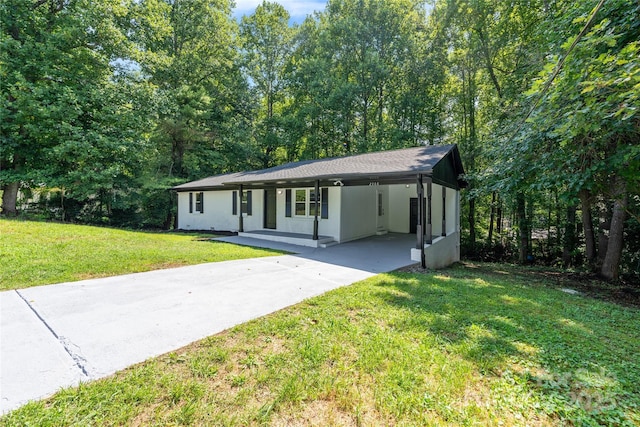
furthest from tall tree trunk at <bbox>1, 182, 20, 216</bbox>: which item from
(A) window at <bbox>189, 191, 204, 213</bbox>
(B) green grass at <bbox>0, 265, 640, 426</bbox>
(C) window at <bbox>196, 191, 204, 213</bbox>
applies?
(B) green grass at <bbox>0, 265, 640, 426</bbox>

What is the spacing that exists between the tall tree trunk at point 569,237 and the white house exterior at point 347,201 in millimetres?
5034

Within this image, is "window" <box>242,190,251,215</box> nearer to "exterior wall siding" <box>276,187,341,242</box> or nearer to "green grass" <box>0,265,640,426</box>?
"exterior wall siding" <box>276,187,341,242</box>

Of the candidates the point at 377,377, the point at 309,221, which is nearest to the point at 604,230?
the point at 309,221

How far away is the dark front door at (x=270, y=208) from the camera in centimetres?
1308

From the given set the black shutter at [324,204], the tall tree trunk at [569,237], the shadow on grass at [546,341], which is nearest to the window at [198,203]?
the black shutter at [324,204]

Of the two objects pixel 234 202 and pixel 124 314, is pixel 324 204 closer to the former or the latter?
pixel 234 202

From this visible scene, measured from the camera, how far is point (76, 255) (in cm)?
662

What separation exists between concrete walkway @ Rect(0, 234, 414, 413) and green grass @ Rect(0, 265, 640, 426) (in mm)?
262

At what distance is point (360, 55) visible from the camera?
20.5m

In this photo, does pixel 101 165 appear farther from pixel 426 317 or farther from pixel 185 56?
pixel 426 317

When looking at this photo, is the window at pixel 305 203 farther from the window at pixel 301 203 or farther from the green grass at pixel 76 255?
the green grass at pixel 76 255

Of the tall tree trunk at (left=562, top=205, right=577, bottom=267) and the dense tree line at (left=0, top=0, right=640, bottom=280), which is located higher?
the dense tree line at (left=0, top=0, right=640, bottom=280)

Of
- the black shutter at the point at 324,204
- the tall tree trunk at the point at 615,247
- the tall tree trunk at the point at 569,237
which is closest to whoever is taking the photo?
the tall tree trunk at the point at 615,247

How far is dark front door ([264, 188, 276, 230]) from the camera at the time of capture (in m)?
13.1
